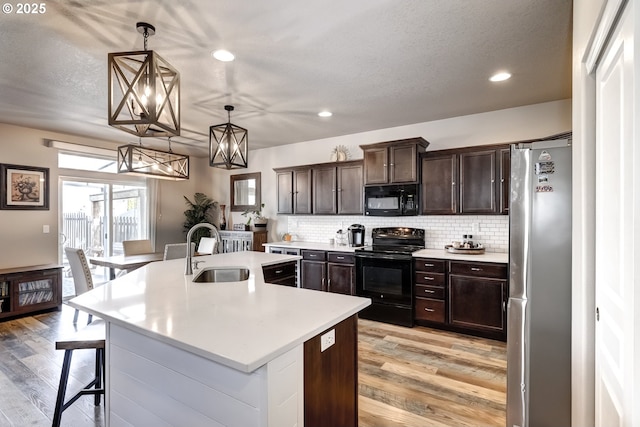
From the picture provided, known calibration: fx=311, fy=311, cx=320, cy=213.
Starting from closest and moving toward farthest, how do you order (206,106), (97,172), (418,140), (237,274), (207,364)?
1. (207,364)
2. (237,274)
3. (206,106)
4. (418,140)
5. (97,172)

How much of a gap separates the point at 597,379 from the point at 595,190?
0.88 meters

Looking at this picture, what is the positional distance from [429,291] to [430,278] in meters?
0.16

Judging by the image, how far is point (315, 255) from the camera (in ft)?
15.8

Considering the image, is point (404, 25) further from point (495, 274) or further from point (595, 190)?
point (495, 274)

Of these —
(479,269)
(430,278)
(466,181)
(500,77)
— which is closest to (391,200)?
(466,181)

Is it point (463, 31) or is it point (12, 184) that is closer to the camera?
point (463, 31)

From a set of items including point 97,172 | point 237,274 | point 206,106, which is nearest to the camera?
point 237,274

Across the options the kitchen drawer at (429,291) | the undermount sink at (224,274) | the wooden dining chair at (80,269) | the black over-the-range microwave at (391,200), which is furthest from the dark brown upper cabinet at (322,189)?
the wooden dining chair at (80,269)

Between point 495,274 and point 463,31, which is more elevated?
point 463,31

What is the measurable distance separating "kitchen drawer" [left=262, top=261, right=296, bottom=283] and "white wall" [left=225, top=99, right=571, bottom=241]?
1889mm

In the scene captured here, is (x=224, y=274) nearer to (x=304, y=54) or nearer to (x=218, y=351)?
(x=218, y=351)

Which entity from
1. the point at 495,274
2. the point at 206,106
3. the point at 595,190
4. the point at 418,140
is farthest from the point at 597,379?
the point at 206,106

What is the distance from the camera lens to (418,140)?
416cm

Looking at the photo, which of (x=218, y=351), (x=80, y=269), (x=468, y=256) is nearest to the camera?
(x=218, y=351)
